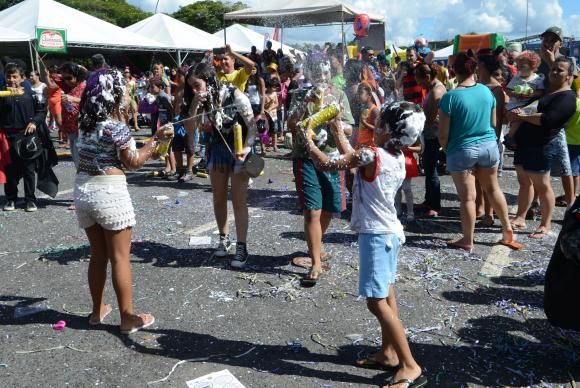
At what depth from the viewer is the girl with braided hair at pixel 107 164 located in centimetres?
332

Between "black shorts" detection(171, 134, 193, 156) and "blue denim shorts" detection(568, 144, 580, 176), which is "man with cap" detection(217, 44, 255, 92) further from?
"blue denim shorts" detection(568, 144, 580, 176)

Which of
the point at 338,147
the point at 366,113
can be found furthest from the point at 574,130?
the point at 338,147

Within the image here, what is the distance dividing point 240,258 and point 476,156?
98.3 inches

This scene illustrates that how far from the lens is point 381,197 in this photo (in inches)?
116

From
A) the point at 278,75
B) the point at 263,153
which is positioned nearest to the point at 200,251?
the point at 263,153

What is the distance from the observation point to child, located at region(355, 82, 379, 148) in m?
5.59

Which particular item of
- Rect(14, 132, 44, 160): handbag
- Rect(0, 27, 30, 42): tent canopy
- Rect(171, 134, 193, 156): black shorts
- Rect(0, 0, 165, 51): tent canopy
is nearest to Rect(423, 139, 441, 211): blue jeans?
Rect(171, 134, 193, 156): black shorts

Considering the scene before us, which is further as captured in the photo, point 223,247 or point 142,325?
point 223,247

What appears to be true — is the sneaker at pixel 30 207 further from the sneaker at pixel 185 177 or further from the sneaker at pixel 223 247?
the sneaker at pixel 223 247

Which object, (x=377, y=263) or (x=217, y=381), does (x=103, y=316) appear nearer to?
(x=217, y=381)

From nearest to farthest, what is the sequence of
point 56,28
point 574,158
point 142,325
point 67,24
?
point 142,325 < point 574,158 < point 56,28 < point 67,24

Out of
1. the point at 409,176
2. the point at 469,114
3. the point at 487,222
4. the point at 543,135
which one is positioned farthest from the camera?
the point at 487,222

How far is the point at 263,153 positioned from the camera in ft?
37.3

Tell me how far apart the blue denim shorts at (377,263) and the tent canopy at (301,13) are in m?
10.5
